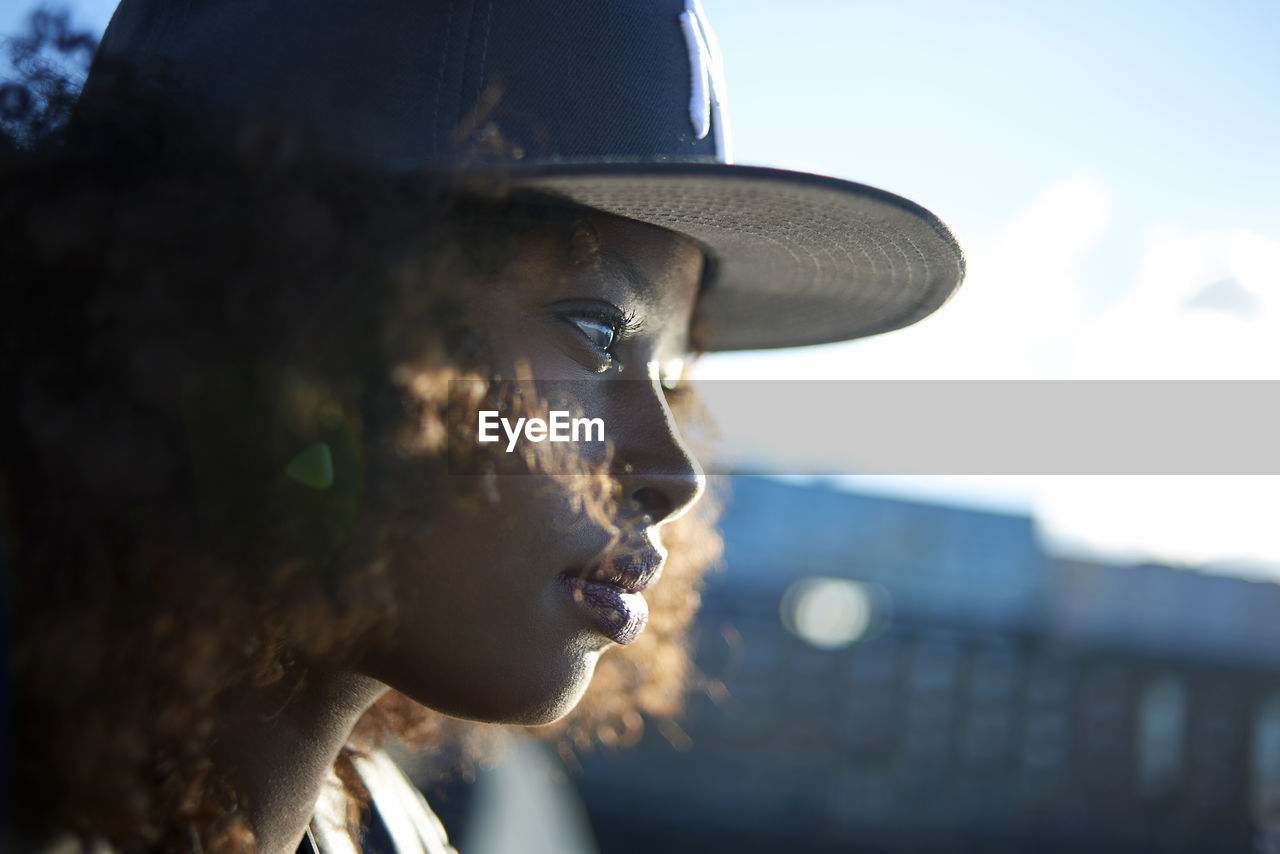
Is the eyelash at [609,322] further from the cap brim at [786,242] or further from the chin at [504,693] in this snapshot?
the chin at [504,693]

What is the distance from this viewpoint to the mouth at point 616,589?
4.62 feet

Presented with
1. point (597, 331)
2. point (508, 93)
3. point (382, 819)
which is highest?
point (508, 93)

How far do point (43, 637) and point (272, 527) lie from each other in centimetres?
27

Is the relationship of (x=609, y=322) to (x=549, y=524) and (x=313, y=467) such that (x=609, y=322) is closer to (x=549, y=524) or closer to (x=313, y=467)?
(x=549, y=524)

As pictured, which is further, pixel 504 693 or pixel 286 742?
pixel 286 742

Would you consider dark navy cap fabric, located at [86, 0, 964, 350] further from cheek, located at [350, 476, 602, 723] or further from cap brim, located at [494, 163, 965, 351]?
cheek, located at [350, 476, 602, 723]

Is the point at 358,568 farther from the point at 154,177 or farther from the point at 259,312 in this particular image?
the point at 154,177

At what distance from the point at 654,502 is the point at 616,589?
0.15 metres

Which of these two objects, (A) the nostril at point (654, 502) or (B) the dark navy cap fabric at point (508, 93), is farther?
(A) the nostril at point (654, 502)

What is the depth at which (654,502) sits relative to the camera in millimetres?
1501

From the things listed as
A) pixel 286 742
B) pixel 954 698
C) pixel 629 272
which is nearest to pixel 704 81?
pixel 629 272

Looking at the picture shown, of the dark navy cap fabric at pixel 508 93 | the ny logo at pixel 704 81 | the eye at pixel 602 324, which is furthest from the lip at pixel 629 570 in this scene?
the ny logo at pixel 704 81

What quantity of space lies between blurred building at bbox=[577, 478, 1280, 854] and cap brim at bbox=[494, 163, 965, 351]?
1914 cm

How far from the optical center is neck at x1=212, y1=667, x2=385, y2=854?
4.63ft
